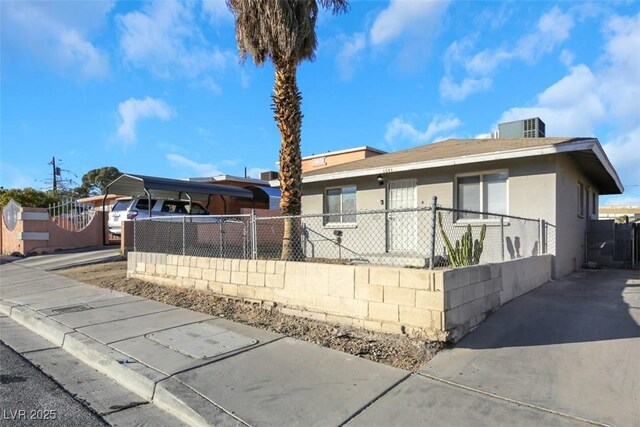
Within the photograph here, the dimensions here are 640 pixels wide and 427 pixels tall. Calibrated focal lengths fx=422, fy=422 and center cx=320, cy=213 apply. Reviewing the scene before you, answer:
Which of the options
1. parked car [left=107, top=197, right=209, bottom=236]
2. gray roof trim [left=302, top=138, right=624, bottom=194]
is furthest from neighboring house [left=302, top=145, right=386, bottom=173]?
gray roof trim [left=302, top=138, right=624, bottom=194]

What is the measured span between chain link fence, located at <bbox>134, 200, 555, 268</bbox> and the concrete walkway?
5.83 ft

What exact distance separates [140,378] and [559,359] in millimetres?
4447

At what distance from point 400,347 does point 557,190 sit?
6682 millimetres

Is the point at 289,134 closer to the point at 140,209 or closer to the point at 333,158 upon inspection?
the point at 140,209

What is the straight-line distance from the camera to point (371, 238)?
12.3 meters

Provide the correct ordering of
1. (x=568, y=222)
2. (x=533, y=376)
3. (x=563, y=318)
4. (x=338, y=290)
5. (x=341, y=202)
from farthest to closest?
(x=341, y=202) < (x=568, y=222) < (x=563, y=318) < (x=338, y=290) < (x=533, y=376)

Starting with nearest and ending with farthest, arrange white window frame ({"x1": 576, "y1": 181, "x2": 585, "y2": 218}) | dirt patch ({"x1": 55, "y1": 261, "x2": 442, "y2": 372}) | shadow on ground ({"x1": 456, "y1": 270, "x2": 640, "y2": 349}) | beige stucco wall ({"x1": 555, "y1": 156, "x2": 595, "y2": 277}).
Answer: dirt patch ({"x1": 55, "y1": 261, "x2": 442, "y2": 372}), shadow on ground ({"x1": 456, "y1": 270, "x2": 640, "y2": 349}), beige stucco wall ({"x1": 555, "y1": 156, "x2": 595, "y2": 277}), white window frame ({"x1": 576, "y1": 181, "x2": 585, "y2": 218})

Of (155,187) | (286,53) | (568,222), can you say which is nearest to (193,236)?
(286,53)

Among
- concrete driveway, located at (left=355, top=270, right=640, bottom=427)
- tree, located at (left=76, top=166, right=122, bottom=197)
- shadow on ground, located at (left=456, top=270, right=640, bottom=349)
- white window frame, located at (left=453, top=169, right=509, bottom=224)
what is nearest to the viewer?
concrete driveway, located at (left=355, top=270, right=640, bottom=427)

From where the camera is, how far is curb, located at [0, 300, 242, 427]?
3.52m

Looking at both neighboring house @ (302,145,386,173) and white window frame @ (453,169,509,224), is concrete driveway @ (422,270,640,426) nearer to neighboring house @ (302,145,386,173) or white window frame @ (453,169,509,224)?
white window frame @ (453,169,509,224)

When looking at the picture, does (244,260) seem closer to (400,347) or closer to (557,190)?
(400,347)

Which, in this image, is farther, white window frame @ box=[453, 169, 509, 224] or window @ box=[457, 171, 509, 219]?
window @ box=[457, 171, 509, 219]

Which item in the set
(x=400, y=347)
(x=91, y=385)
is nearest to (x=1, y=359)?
(x=91, y=385)
